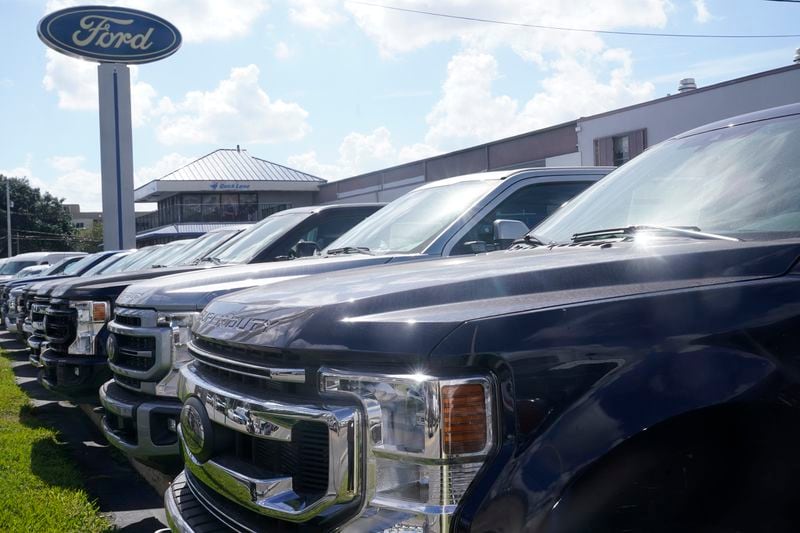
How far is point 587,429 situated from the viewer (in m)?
1.82

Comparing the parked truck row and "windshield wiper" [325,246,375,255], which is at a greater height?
"windshield wiper" [325,246,375,255]

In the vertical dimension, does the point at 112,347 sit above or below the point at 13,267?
below

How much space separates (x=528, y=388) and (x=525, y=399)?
27mm

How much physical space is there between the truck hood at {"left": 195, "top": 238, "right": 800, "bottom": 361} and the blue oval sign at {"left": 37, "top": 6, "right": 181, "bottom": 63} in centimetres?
2529

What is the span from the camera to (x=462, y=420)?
1833 millimetres

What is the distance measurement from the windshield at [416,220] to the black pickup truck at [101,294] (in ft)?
2.51

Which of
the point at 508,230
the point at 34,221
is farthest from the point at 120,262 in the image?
the point at 34,221

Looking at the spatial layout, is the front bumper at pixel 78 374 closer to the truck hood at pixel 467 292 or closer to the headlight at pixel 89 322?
the headlight at pixel 89 322

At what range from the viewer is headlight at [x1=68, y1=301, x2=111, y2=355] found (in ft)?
20.6

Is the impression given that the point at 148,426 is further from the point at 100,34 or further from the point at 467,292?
the point at 100,34

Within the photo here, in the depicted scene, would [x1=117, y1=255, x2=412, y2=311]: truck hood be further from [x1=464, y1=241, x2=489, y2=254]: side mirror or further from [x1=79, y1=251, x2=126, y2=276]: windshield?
[x1=79, y1=251, x2=126, y2=276]: windshield

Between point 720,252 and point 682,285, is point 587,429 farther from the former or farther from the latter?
point 720,252

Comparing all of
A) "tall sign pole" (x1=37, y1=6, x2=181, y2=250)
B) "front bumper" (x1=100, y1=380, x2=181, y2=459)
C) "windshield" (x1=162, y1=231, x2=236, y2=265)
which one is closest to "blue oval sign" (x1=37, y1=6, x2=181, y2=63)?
"tall sign pole" (x1=37, y1=6, x2=181, y2=250)

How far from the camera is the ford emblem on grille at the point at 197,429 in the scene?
2.46m
